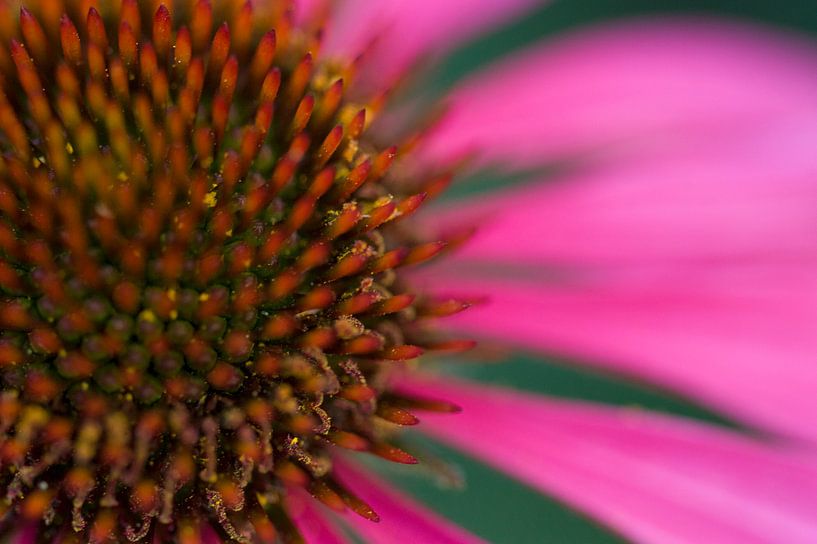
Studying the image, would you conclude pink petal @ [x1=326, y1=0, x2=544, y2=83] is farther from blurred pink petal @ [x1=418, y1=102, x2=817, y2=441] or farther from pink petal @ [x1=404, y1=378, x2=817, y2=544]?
pink petal @ [x1=404, y1=378, x2=817, y2=544]

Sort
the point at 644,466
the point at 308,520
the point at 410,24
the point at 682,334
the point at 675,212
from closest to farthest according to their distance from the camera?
the point at 308,520 < the point at 644,466 < the point at 682,334 < the point at 675,212 < the point at 410,24

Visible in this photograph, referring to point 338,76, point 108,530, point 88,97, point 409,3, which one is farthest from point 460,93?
point 108,530

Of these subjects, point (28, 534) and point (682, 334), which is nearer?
point (28, 534)

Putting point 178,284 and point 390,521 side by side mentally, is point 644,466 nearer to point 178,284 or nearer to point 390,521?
point 390,521

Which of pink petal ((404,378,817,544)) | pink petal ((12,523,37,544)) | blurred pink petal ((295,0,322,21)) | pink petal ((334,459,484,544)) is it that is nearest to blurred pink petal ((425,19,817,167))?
blurred pink petal ((295,0,322,21))

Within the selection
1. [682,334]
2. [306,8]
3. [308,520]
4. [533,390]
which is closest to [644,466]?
[682,334]

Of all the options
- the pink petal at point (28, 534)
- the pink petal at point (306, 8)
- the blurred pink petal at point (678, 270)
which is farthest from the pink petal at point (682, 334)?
the pink petal at point (28, 534)

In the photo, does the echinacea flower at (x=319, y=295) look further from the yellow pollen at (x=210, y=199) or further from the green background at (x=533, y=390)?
the green background at (x=533, y=390)
